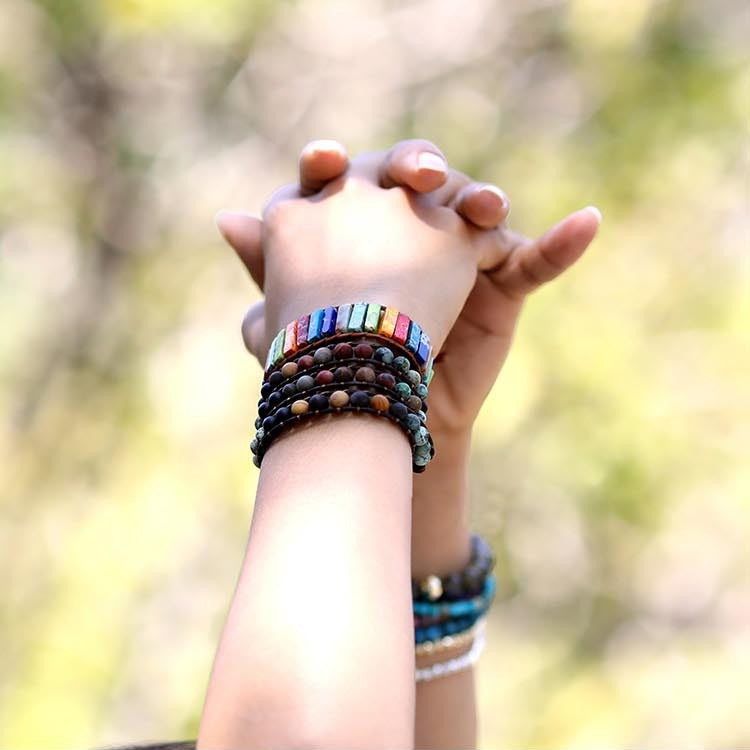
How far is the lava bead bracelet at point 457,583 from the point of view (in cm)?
106

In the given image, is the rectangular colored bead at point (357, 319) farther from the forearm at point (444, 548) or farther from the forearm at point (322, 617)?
the forearm at point (444, 548)

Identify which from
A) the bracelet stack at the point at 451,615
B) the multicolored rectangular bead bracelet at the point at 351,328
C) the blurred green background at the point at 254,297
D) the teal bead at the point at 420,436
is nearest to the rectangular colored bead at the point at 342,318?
the multicolored rectangular bead bracelet at the point at 351,328

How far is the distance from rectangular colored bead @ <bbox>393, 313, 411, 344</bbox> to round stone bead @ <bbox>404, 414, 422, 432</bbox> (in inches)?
3.0

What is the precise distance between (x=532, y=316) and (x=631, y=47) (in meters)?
0.87

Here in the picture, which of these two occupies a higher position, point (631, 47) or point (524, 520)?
point (631, 47)

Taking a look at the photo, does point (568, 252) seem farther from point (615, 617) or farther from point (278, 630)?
point (615, 617)

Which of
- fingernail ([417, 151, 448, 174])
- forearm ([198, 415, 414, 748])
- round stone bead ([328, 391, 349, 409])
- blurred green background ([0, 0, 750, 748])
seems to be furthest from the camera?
blurred green background ([0, 0, 750, 748])

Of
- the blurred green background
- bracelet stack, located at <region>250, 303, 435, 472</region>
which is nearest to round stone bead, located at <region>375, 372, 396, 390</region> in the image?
bracelet stack, located at <region>250, 303, 435, 472</region>

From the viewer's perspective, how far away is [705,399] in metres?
3.08

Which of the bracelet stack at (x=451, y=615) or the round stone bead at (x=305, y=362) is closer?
the round stone bead at (x=305, y=362)

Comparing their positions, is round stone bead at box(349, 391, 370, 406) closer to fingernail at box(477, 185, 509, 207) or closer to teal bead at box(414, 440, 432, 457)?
teal bead at box(414, 440, 432, 457)

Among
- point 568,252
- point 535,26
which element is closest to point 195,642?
point 535,26

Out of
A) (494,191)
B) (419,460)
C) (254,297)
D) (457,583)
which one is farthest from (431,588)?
(254,297)

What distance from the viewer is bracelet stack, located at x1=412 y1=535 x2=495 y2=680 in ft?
3.46
